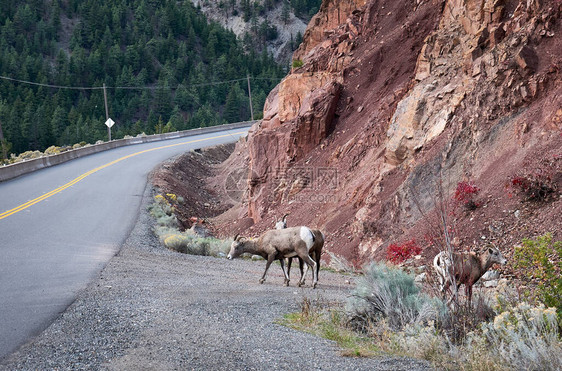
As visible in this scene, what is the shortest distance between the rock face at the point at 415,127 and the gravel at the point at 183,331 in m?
3.67

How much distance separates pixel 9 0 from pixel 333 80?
5133 inches

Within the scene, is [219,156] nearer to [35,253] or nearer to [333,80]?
[333,80]

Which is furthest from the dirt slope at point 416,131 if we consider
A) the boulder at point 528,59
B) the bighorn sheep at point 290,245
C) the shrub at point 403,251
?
the bighorn sheep at point 290,245

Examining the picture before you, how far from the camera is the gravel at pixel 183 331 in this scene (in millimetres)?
6992

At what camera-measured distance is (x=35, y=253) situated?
16016 millimetres

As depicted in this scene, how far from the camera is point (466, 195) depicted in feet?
49.3

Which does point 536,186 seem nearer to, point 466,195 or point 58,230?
point 466,195

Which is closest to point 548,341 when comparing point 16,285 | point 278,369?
point 278,369

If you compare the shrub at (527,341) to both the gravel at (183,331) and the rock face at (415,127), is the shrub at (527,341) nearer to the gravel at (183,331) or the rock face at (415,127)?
the gravel at (183,331)

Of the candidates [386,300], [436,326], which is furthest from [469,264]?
[436,326]

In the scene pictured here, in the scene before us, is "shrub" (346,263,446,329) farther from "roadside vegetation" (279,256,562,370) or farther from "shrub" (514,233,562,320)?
"shrub" (514,233,562,320)

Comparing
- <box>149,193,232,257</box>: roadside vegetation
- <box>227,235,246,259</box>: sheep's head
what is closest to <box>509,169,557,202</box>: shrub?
<box>227,235,246,259</box>: sheep's head

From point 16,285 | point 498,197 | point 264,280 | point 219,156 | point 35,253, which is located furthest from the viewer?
point 219,156

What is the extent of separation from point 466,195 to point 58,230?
1293 centimetres
